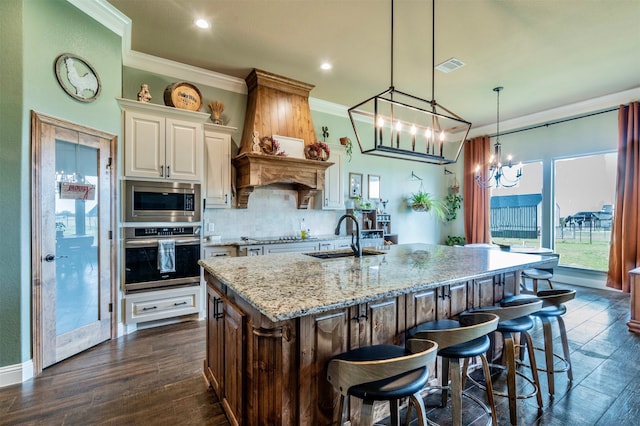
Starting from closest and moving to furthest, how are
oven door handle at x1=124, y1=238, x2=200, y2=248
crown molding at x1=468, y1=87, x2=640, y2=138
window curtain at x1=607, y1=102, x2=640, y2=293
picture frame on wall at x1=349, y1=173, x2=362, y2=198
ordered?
1. oven door handle at x1=124, y1=238, x2=200, y2=248
2. window curtain at x1=607, y1=102, x2=640, y2=293
3. crown molding at x1=468, y1=87, x2=640, y2=138
4. picture frame on wall at x1=349, y1=173, x2=362, y2=198

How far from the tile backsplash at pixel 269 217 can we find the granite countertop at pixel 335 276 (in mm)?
1942

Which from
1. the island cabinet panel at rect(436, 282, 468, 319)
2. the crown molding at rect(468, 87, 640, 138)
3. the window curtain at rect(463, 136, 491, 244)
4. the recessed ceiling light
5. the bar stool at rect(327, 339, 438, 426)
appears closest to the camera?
the bar stool at rect(327, 339, 438, 426)

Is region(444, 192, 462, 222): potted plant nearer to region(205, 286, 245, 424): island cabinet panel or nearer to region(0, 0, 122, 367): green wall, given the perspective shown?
region(205, 286, 245, 424): island cabinet panel

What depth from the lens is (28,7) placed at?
2.42m

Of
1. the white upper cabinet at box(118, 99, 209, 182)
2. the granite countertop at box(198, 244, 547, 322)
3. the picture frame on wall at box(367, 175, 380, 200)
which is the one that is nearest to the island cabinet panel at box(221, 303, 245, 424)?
the granite countertop at box(198, 244, 547, 322)

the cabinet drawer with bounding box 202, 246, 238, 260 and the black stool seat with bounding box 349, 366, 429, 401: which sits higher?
the cabinet drawer with bounding box 202, 246, 238, 260

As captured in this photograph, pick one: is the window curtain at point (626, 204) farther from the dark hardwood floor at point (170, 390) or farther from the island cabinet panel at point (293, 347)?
the island cabinet panel at point (293, 347)

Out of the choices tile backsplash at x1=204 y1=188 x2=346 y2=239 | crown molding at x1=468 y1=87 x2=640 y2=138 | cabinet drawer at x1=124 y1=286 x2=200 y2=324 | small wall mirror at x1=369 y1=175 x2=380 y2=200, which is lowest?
cabinet drawer at x1=124 y1=286 x2=200 y2=324

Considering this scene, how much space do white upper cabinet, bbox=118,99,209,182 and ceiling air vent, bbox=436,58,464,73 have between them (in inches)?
120

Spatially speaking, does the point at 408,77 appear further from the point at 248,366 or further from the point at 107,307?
the point at 107,307

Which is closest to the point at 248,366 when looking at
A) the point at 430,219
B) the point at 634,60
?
the point at 634,60

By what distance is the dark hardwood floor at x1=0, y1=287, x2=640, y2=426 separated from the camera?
197cm

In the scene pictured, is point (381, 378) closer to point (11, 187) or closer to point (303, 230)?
point (11, 187)

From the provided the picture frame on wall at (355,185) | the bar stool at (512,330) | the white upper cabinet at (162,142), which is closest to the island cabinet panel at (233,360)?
the bar stool at (512,330)
